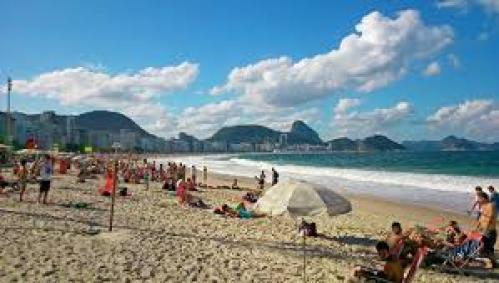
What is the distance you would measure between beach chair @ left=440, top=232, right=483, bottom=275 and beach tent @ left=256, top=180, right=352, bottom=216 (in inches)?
90.7

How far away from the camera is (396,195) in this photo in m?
31.9

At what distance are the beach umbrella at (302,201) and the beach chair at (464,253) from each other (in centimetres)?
231

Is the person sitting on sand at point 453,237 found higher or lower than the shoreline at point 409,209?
higher

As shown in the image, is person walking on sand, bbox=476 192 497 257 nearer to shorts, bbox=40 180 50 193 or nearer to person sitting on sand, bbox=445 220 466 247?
person sitting on sand, bbox=445 220 466 247

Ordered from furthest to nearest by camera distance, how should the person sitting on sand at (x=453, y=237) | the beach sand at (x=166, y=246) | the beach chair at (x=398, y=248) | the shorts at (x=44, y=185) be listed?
the shorts at (x=44, y=185), the person sitting on sand at (x=453, y=237), the beach chair at (x=398, y=248), the beach sand at (x=166, y=246)

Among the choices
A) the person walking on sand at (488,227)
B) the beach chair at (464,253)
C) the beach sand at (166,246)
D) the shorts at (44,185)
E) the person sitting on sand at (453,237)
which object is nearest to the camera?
the beach sand at (166,246)

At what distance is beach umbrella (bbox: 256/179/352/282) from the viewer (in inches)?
470

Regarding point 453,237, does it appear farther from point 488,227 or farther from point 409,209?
point 409,209

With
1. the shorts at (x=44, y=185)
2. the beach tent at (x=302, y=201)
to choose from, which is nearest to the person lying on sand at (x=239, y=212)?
the beach tent at (x=302, y=201)

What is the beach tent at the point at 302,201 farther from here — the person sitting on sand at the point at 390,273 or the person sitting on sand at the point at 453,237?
the person sitting on sand at the point at 390,273

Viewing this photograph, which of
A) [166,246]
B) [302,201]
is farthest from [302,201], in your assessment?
[166,246]

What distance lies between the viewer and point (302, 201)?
12.0m

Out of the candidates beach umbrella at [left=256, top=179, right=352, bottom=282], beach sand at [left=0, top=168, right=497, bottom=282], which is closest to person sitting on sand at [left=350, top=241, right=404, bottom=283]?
beach sand at [left=0, top=168, right=497, bottom=282]

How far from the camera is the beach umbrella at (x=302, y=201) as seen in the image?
11.9 m
